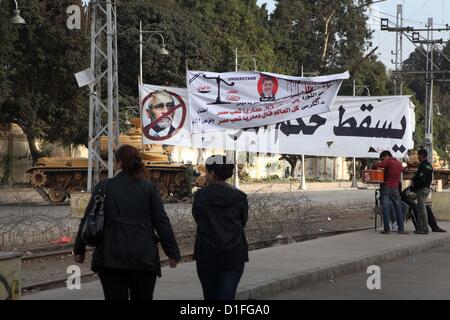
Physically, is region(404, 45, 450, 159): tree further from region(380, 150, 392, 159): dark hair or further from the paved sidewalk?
the paved sidewalk

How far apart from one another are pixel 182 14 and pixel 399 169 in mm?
44551

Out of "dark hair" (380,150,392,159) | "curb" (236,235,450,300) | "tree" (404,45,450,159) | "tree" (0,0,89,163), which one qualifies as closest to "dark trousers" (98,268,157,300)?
"curb" (236,235,450,300)

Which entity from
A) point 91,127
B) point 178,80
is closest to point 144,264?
point 91,127

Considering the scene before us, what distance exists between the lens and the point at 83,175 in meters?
30.8

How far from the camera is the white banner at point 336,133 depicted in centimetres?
1410

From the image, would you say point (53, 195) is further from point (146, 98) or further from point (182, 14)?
point (182, 14)

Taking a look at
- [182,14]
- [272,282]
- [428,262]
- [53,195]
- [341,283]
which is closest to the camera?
[272,282]

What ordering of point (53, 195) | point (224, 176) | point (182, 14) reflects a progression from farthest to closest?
1. point (182, 14)
2. point (53, 195)
3. point (224, 176)

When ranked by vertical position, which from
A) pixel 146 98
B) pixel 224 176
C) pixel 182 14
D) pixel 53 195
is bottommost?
pixel 53 195

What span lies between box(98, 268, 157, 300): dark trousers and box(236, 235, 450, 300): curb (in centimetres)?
301

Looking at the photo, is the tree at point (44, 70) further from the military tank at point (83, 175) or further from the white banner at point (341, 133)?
the white banner at point (341, 133)

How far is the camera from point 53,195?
30875 millimetres

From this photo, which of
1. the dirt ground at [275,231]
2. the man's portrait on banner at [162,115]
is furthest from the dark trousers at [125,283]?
the man's portrait on banner at [162,115]

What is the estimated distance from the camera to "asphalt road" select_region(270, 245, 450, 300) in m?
10.1
